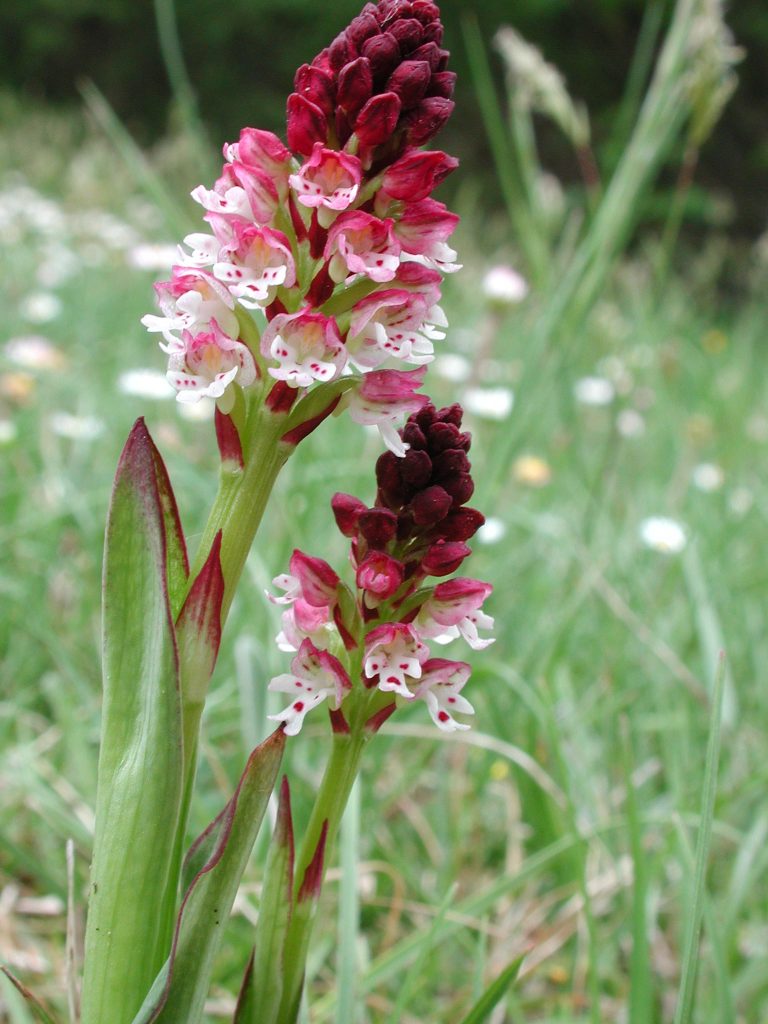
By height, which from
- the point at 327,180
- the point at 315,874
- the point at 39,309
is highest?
the point at 39,309

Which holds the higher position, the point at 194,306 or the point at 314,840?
the point at 194,306

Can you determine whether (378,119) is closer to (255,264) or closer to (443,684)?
(255,264)

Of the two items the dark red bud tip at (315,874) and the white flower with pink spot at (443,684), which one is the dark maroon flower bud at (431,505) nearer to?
the white flower with pink spot at (443,684)

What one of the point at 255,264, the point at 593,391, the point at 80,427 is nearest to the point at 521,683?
the point at 255,264

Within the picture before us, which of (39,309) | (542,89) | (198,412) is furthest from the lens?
(39,309)

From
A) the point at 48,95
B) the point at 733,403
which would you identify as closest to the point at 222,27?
the point at 48,95

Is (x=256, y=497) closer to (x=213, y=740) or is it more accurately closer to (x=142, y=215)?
(x=213, y=740)

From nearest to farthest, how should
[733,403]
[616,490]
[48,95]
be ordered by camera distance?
[616,490] → [733,403] → [48,95]
